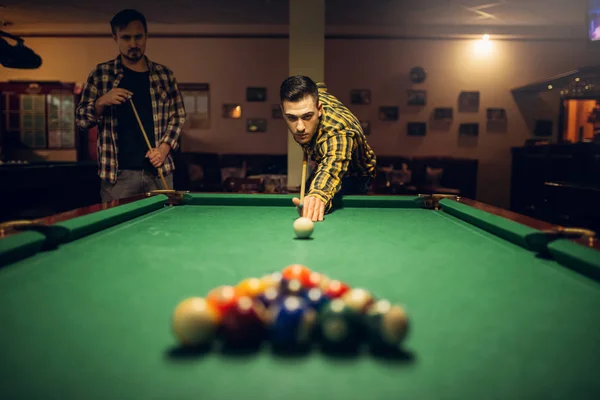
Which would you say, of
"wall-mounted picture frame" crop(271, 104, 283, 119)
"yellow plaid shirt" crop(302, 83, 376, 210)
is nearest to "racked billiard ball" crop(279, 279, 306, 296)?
"yellow plaid shirt" crop(302, 83, 376, 210)

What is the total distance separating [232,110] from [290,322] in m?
7.33

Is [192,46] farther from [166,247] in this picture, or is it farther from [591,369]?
[591,369]

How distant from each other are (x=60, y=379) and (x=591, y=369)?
29.5 inches

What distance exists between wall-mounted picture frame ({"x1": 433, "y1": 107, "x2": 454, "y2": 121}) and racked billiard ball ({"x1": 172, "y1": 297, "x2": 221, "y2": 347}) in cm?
747

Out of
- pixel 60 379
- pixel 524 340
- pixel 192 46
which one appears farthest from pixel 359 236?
pixel 192 46

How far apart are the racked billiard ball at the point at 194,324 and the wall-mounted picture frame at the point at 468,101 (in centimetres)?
763

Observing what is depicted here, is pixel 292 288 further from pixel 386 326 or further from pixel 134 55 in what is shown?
pixel 134 55

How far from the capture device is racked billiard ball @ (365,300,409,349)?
0.73m

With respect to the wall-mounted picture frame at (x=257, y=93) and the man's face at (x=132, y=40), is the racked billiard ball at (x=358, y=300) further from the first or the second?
the wall-mounted picture frame at (x=257, y=93)

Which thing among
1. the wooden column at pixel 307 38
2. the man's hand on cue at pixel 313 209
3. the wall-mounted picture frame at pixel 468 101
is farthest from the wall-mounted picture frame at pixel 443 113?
the man's hand on cue at pixel 313 209

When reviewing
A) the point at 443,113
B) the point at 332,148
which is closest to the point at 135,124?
the point at 332,148

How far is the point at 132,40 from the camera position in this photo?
286cm

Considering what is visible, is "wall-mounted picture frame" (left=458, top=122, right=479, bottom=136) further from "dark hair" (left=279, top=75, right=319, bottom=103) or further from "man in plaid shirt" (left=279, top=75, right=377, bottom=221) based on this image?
"dark hair" (left=279, top=75, right=319, bottom=103)

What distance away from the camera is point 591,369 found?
2.23 ft
